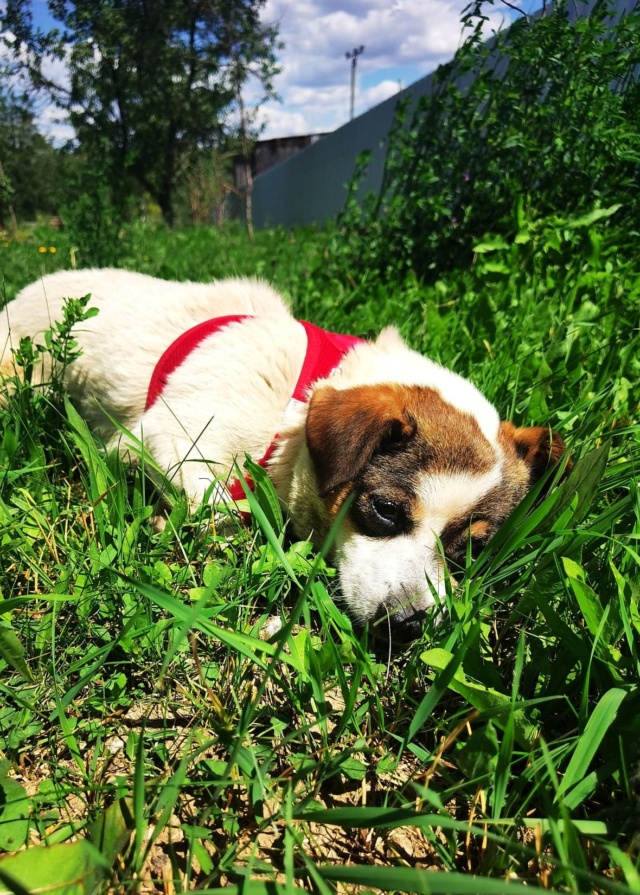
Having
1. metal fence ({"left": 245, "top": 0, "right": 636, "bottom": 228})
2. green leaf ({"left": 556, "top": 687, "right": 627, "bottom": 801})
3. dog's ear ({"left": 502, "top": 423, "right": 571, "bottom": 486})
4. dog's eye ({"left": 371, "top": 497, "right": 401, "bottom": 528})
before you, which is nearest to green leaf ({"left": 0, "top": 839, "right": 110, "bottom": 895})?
green leaf ({"left": 556, "top": 687, "right": 627, "bottom": 801})

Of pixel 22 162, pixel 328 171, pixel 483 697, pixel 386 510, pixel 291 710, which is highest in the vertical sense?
pixel 22 162

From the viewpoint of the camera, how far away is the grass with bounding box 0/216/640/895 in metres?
1.20

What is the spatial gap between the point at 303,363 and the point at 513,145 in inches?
117

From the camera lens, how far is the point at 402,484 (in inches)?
87.4

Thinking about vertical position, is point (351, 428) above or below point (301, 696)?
above

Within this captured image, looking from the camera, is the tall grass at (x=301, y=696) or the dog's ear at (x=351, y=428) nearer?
the tall grass at (x=301, y=696)

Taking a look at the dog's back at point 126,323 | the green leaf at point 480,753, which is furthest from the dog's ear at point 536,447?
the dog's back at point 126,323

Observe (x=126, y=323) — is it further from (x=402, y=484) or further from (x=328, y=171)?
(x=328, y=171)

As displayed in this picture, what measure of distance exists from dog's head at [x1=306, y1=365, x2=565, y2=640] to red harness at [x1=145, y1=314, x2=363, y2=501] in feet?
0.93

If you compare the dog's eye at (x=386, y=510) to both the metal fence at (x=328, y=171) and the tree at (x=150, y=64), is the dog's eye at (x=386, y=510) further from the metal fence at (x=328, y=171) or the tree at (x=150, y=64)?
the tree at (x=150, y=64)

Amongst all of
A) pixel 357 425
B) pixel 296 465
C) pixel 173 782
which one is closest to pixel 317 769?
pixel 173 782

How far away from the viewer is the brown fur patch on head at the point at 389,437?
2088 millimetres

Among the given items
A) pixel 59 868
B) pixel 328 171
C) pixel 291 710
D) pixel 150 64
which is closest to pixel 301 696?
pixel 291 710

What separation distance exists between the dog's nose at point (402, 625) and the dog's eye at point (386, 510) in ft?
1.14
